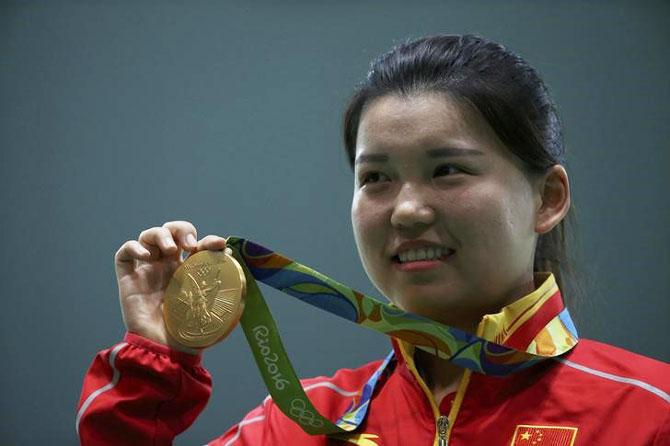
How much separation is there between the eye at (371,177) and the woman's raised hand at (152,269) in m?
0.19

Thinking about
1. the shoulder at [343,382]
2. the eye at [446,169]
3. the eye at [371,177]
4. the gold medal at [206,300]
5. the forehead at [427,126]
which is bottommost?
the shoulder at [343,382]

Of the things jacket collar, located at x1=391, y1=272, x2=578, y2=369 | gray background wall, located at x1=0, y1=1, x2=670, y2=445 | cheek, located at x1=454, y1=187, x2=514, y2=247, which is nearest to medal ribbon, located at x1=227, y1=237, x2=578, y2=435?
jacket collar, located at x1=391, y1=272, x2=578, y2=369

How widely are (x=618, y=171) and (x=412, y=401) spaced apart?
1.26 meters

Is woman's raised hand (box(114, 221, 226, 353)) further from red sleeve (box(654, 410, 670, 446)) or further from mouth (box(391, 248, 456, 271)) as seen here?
red sleeve (box(654, 410, 670, 446))

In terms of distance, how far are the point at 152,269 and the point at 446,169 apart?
16.1 inches

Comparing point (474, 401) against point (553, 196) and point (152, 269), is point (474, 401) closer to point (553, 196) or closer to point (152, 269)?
point (553, 196)

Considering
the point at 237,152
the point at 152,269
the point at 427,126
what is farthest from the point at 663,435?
the point at 237,152

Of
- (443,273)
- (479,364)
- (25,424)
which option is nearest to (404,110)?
(443,273)

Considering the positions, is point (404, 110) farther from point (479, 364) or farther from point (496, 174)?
point (479, 364)

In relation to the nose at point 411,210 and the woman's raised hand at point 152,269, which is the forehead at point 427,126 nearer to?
the nose at point 411,210

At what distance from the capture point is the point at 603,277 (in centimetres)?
212

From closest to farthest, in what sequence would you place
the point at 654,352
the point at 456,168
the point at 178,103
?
the point at 456,168
the point at 654,352
the point at 178,103

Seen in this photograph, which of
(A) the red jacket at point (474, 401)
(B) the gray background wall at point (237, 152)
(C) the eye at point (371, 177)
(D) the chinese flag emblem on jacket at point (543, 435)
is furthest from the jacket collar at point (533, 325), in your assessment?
(B) the gray background wall at point (237, 152)

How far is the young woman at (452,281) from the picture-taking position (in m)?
0.99
